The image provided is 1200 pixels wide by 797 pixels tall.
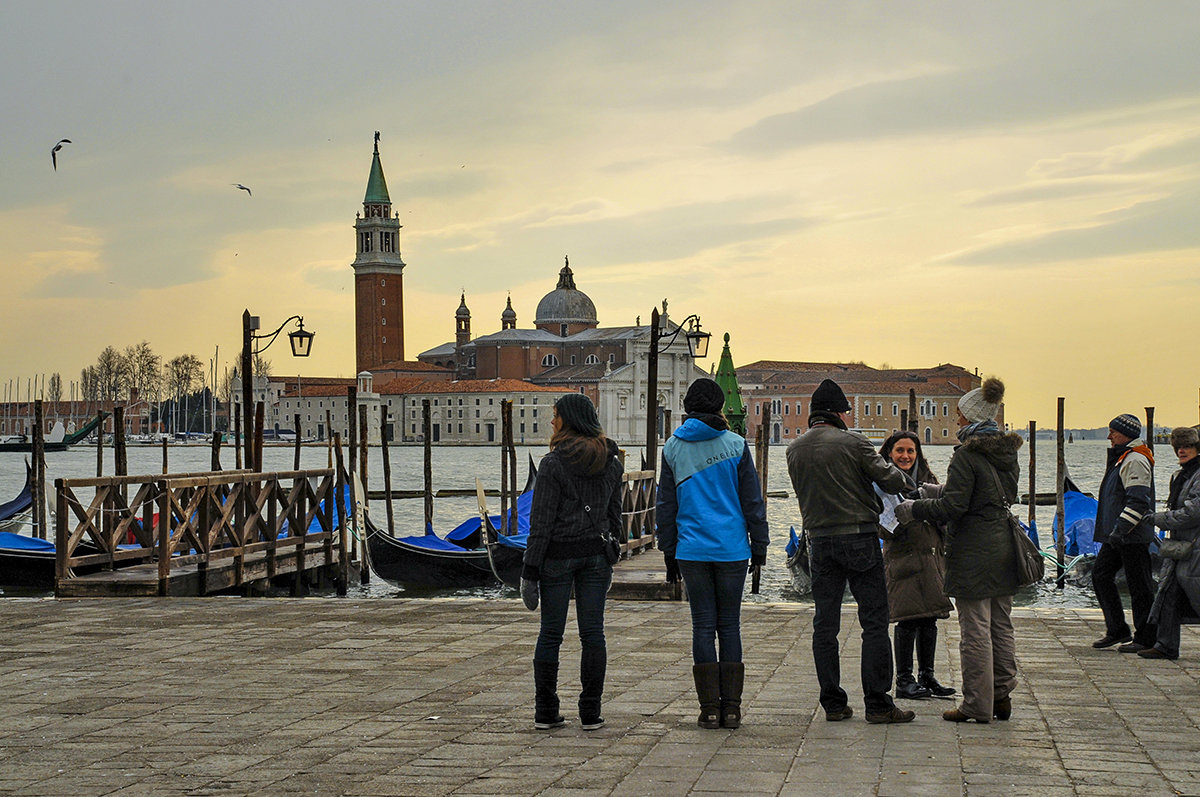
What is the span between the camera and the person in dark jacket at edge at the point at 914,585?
5.08m

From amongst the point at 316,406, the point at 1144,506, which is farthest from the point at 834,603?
the point at 316,406

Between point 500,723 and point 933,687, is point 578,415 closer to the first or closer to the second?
point 500,723

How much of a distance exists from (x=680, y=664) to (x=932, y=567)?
1.50 m

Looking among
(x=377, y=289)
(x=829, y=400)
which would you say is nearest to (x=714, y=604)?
(x=829, y=400)

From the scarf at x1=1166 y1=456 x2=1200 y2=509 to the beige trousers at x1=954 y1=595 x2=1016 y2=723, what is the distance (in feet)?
6.34

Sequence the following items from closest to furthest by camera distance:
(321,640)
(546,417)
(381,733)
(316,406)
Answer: (381,733) → (321,640) → (546,417) → (316,406)

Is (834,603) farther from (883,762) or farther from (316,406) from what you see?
(316,406)

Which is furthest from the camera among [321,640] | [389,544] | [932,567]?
[389,544]

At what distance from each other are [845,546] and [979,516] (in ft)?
1.63

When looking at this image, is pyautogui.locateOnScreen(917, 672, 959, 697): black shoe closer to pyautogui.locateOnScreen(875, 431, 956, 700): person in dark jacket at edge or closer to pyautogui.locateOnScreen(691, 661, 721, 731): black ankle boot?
pyautogui.locateOnScreen(875, 431, 956, 700): person in dark jacket at edge

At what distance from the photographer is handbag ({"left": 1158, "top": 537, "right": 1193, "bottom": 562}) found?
6.17 metres

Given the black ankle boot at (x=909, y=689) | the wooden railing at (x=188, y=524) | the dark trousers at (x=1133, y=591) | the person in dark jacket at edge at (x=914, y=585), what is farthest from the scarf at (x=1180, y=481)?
the wooden railing at (x=188, y=524)

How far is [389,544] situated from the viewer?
1664 centimetres

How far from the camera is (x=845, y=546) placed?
471cm
